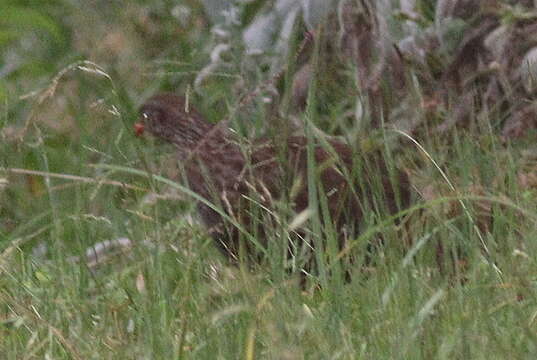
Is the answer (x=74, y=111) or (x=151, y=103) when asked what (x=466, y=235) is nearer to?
(x=151, y=103)

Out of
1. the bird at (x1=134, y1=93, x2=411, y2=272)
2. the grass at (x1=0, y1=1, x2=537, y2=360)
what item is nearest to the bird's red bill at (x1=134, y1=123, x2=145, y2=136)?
the grass at (x1=0, y1=1, x2=537, y2=360)

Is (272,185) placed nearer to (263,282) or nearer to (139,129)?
(263,282)

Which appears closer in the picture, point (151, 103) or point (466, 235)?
point (466, 235)

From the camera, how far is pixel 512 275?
4.04m

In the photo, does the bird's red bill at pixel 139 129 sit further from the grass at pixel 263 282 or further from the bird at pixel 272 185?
the bird at pixel 272 185

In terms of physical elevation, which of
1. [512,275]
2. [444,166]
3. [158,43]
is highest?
[512,275]

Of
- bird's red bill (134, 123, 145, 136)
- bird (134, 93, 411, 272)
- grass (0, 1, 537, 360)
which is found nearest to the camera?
grass (0, 1, 537, 360)

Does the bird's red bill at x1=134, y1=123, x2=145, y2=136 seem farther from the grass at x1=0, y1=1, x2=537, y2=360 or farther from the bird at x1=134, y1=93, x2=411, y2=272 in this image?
the bird at x1=134, y1=93, x2=411, y2=272

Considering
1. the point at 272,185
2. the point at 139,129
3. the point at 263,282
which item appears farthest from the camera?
the point at 139,129

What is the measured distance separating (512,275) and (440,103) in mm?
2442

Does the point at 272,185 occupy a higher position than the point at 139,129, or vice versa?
the point at 272,185

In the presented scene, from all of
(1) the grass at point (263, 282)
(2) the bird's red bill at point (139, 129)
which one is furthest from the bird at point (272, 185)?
(2) the bird's red bill at point (139, 129)

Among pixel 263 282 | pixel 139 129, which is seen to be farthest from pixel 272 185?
pixel 139 129

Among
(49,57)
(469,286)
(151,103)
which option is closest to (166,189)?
(151,103)
